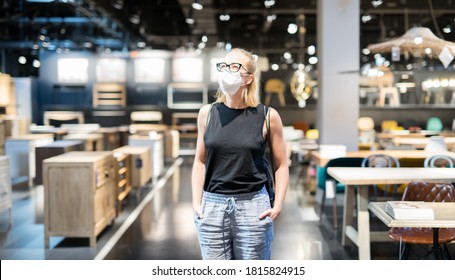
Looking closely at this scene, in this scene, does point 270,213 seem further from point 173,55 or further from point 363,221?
point 173,55

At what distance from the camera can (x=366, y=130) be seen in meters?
7.97

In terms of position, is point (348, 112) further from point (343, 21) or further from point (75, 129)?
point (75, 129)

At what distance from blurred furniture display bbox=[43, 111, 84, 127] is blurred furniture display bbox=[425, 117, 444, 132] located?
475cm

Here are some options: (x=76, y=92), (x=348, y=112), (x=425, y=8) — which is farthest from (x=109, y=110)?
(x=425, y=8)

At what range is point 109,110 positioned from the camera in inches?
468

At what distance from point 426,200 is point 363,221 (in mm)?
713

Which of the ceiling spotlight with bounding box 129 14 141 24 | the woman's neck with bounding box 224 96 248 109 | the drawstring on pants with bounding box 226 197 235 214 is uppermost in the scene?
the ceiling spotlight with bounding box 129 14 141 24

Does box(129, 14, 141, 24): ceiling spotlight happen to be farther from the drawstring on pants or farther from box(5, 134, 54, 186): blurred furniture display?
the drawstring on pants

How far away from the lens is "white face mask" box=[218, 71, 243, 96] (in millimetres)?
2852

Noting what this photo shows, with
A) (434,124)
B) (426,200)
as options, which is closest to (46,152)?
(434,124)

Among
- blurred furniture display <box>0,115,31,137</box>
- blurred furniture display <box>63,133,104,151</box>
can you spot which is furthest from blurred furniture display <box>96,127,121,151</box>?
blurred furniture display <box>0,115,31,137</box>

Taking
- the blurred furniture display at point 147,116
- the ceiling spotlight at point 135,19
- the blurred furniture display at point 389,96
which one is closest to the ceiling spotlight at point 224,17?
the ceiling spotlight at point 135,19

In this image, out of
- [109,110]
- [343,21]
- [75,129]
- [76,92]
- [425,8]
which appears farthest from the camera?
[109,110]
